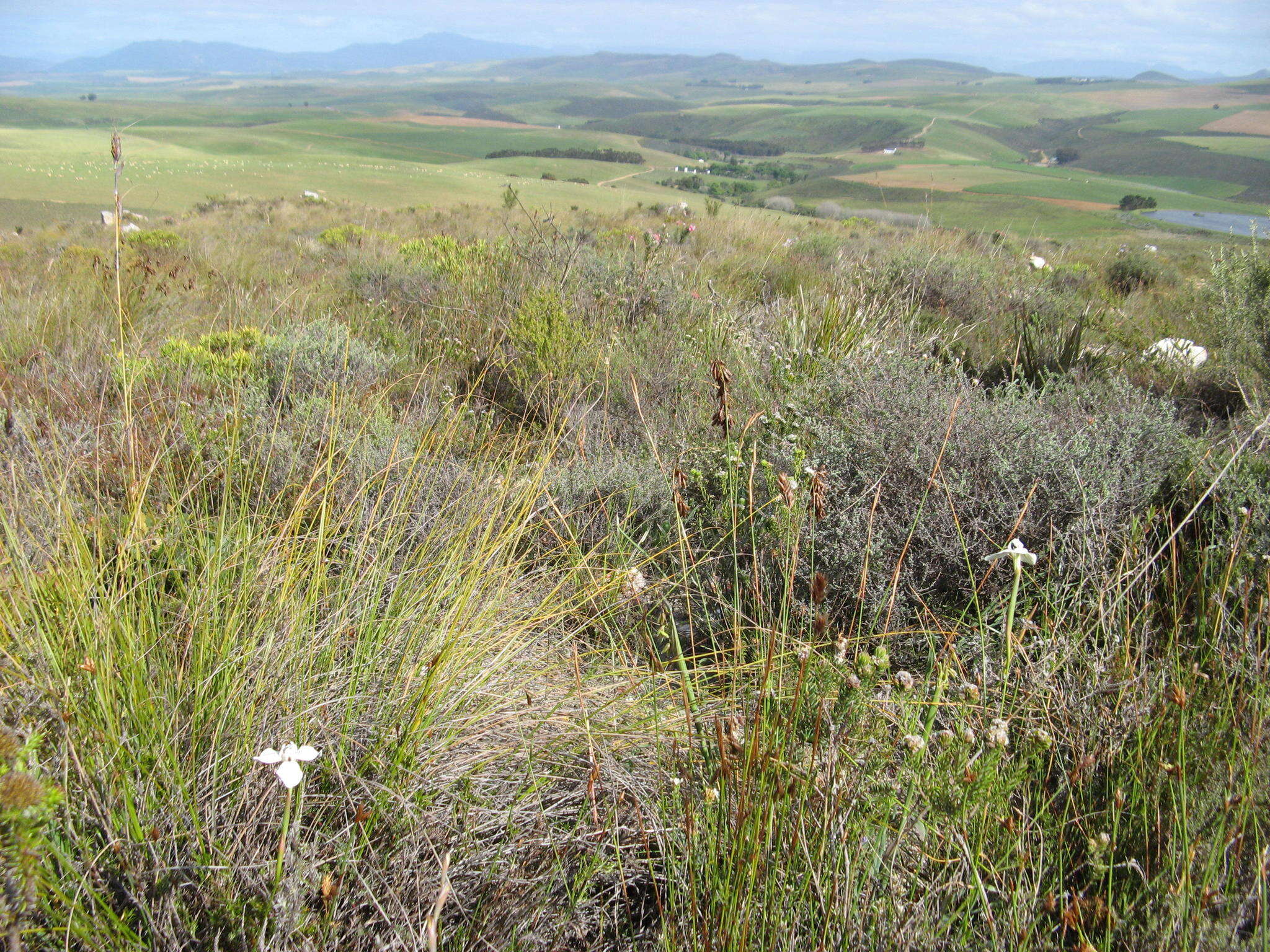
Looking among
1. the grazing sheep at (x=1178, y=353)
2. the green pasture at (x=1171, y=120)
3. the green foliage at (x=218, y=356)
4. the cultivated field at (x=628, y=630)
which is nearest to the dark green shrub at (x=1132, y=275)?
the cultivated field at (x=628, y=630)

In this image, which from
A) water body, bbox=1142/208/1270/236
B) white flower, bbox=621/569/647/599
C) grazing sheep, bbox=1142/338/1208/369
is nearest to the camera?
white flower, bbox=621/569/647/599

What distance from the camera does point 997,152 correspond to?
3310 inches

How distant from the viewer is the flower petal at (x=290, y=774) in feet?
2.89

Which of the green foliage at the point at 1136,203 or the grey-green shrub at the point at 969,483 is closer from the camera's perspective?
the grey-green shrub at the point at 969,483

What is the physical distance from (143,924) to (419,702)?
524mm

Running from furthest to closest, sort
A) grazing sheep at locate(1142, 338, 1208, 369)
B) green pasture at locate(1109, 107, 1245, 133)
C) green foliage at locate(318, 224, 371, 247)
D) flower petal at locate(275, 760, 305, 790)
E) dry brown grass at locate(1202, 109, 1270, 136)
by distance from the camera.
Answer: green pasture at locate(1109, 107, 1245, 133) < dry brown grass at locate(1202, 109, 1270, 136) < green foliage at locate(318, 224, 371, 247) < grazing sheep at locate(1142, 338, 1208, 369) < flower petal at locate(275, 760, 305, 790)

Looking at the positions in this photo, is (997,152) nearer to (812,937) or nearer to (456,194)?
(456,194)

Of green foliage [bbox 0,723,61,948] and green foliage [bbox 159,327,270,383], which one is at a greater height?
Answer: green foliage [bbox 159,327,270,383]

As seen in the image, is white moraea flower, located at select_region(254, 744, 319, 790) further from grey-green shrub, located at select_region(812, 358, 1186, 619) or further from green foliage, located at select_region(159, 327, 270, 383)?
green foliage, located at select_region(159, 327, 270, 383)

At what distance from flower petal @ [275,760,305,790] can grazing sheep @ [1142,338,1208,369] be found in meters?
4.69

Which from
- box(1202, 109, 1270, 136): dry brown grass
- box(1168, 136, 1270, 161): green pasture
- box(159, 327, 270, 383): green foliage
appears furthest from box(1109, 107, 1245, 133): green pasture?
box(159, 327, 270, 383): green foliage

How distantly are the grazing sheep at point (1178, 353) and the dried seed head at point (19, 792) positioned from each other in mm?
4940

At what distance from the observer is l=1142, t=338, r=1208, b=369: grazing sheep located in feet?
12.9

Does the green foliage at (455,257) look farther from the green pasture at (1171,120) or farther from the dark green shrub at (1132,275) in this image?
the green pasture at (1171,120)
